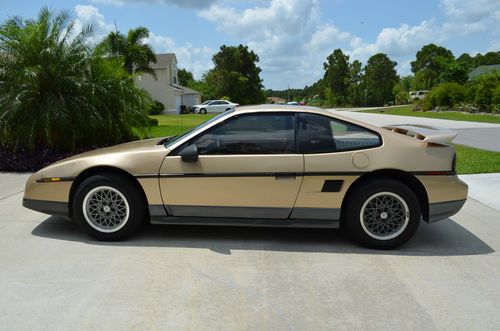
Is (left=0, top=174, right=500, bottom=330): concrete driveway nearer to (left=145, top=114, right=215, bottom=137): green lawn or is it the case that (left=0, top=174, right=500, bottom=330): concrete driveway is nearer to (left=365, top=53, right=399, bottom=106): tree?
(left=145, top=114, right=215, bottom=137): green lawn

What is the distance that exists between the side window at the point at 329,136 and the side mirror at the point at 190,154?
1.08 meters

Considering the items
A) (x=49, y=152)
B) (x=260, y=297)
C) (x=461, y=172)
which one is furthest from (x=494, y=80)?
(x=260, y=297)

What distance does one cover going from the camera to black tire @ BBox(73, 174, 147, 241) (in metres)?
4.57

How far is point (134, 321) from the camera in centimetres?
307

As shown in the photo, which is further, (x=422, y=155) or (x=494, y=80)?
(x=494, y=80)

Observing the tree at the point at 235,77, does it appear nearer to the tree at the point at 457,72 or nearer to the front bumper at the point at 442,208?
the tree at the point at 457,72

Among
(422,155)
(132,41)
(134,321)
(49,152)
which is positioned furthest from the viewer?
(132,41)

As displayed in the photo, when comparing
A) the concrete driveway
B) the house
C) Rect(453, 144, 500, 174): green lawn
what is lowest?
the concrete driveway

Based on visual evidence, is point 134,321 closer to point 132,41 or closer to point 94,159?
point 94,159

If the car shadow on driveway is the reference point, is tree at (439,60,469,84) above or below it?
above

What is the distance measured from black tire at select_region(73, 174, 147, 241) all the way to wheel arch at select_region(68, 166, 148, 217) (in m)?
0.04

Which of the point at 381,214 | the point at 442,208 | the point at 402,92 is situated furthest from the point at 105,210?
the point at 402,92

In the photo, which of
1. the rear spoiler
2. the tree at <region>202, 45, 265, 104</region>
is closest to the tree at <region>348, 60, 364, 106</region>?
the tree at <region>202, 45, 265, 104</region>

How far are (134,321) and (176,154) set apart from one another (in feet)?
6.33
